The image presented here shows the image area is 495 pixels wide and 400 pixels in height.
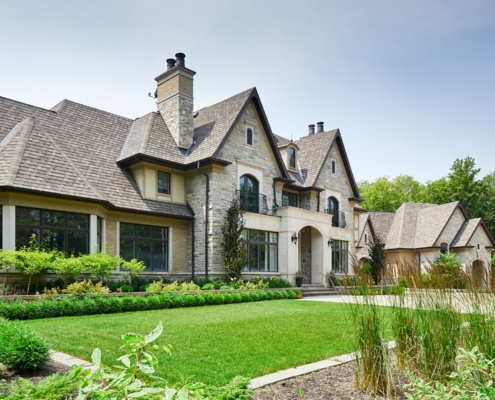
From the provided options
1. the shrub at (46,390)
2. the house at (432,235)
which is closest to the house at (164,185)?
the shrub at (46,390)

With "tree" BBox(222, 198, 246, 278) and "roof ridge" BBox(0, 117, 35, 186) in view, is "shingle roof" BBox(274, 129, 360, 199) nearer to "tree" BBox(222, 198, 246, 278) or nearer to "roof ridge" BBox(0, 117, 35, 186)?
"tree" BBox(222, 198, 246, 278)

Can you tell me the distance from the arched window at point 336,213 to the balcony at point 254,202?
22.2 feet

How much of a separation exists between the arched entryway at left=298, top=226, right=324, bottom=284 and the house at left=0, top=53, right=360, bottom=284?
0.06 m

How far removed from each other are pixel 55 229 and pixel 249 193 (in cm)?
959

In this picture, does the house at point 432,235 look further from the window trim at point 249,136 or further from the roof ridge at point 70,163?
the roof ridge at point 70,163

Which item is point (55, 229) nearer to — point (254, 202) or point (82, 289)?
point (82, 289)

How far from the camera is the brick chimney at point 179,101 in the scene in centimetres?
2038

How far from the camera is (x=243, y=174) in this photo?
20.3 meters

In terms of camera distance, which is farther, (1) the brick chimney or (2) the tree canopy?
(2) the tree canopy

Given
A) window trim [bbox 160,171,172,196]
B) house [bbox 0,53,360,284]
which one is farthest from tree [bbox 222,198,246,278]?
window trim [bbox 160,171,172,196]

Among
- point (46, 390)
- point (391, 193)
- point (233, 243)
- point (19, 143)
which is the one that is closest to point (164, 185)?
point (233, 243)

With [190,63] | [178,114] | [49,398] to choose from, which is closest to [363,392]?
[49,398]

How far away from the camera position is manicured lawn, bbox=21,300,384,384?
5.31m

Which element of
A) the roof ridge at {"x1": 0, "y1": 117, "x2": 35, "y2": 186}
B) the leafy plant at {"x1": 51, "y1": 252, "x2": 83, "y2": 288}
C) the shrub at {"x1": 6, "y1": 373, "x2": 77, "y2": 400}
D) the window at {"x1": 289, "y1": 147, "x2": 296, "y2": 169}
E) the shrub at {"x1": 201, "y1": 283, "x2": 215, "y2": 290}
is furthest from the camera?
the window at {"x1": 289, "y1": 147, "x2": 296, "y2": 169}
